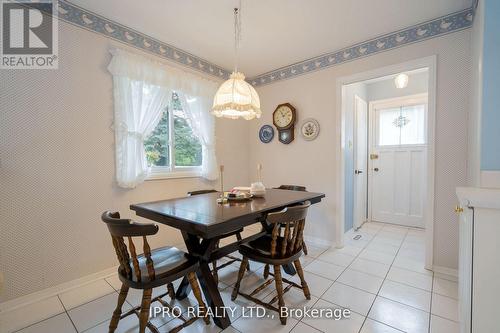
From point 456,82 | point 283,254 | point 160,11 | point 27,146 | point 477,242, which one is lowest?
point 283,254

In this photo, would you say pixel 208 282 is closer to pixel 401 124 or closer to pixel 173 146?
pixel 173 146

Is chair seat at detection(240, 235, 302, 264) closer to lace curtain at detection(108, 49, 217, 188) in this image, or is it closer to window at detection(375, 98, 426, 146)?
lace curtain at detection(108, 49, 217, 188)

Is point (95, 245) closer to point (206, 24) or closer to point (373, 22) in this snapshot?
point (206, 24)

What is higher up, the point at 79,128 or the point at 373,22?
the point at 373,22

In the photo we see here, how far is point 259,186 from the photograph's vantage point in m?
2.29

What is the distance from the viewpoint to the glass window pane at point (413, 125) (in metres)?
3.73

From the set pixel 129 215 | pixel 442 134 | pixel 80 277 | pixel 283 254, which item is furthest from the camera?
pixel 129 215

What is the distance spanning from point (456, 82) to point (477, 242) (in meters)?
1.97

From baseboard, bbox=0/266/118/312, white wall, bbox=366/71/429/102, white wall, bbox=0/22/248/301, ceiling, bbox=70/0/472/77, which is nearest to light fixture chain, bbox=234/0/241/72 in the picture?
ceiling, bbox=70/0/472/77

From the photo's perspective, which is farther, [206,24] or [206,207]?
[206,24]

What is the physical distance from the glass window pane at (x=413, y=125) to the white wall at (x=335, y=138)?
5.65 feet

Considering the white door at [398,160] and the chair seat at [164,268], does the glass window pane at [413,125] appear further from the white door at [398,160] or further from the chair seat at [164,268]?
the chair seat at [164,268]

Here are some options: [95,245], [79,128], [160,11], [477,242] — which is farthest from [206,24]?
[477,242]

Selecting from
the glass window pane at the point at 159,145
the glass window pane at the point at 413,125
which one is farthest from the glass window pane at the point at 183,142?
the glass window pane at the point at 413,125
